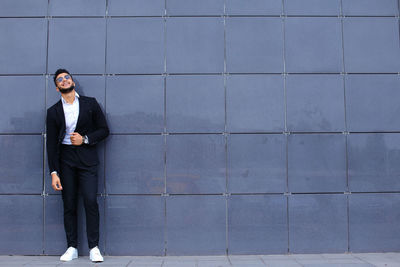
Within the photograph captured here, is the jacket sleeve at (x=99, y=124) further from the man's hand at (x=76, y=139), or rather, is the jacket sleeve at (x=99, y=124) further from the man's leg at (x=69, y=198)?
the man's leg at (x=69, y=198)

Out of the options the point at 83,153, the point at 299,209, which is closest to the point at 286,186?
the point at 299,209

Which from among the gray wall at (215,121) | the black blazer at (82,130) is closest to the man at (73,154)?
the black blazer at (82,130)

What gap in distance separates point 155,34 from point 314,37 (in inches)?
88.3

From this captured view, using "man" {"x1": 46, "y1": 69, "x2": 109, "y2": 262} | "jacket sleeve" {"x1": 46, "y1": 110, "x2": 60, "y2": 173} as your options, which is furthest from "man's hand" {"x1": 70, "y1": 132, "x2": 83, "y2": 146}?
"jacket sleeve" {"x1": 46, "y1": 110, "x2": 60, "y2": 173}

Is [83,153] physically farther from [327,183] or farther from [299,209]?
[327,183]

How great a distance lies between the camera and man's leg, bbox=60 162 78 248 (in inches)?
193

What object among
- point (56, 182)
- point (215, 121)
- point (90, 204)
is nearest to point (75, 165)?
point (56, 182)

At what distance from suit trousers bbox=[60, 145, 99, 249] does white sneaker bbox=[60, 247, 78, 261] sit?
5 centimetres

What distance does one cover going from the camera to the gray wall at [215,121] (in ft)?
16.9

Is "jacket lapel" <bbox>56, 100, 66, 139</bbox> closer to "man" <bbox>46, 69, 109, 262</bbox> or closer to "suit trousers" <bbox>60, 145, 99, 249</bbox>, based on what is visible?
"man" <bbox>46, 69, 109, 262</bbox>

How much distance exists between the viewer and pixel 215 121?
5238 mm

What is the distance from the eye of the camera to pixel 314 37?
5.36 metres

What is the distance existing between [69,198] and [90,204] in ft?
0.99

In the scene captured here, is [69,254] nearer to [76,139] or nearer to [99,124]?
[76,139]
